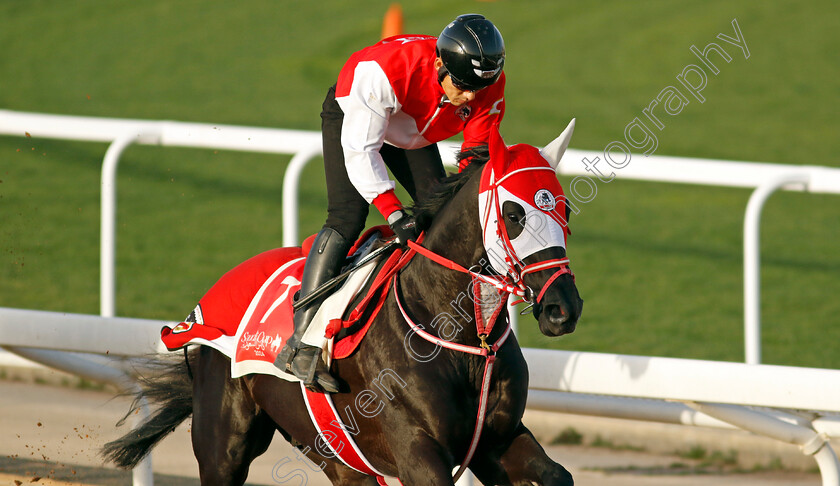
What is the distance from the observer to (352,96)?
3340 millimetres

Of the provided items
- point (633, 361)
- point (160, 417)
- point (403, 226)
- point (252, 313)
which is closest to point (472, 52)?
point (403, 226)

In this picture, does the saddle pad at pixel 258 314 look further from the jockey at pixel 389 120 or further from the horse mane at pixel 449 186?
the horse mane at pixel 449 186

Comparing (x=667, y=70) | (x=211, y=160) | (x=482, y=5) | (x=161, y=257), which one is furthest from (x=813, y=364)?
(x=482, y=5)

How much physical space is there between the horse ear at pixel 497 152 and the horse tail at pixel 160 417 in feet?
5.23

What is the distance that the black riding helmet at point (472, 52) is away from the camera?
319 cm

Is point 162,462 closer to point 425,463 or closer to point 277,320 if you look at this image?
point 277,320

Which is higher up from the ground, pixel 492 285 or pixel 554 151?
pixel 554 151

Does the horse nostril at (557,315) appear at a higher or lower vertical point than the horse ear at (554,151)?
lower

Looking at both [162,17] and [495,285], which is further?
[162,17]

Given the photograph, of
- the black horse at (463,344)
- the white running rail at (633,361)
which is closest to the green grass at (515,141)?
the white running rail at (633,361)

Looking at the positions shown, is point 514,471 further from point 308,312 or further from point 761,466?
point 761,466

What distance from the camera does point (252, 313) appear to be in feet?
12.4

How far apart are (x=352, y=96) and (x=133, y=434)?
158 cm

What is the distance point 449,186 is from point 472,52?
0.38 meters
